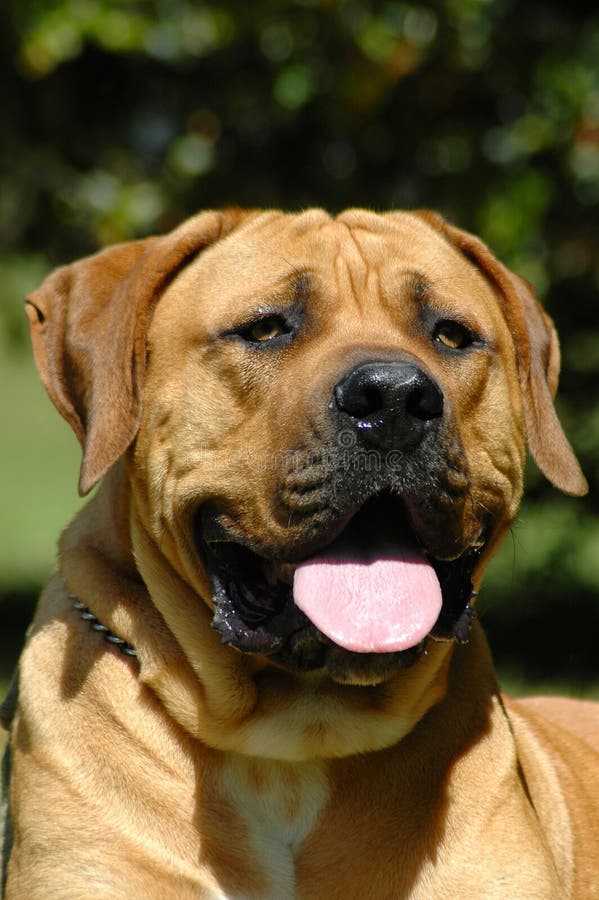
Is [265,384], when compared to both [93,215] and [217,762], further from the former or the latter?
[93,215]

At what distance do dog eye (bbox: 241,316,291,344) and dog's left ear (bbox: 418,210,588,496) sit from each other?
768 millimetres

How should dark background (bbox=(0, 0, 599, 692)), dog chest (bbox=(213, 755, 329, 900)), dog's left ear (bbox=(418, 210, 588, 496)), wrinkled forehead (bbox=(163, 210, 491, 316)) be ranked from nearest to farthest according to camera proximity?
dog chest (bbox=(213, 755, 329, 900)) → wrinkled forehead (bbox=(163, 210, 491, 316)) → dog's left ear (bbox=(418, 210, 588, 496)) → dark background (bbox=(0, 0, 599, 692))

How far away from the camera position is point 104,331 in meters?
3.64

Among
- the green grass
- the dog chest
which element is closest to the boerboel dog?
the dog chest

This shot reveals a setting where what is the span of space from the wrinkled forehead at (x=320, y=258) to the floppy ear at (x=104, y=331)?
91 millimetres

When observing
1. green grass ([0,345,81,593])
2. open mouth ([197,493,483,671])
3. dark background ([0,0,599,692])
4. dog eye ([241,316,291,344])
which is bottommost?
green grass ([0,345,81,593])

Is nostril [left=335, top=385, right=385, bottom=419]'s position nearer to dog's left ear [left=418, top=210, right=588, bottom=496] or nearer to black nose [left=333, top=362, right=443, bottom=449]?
black nose [left=333, top=362, right=443, bottom=449]

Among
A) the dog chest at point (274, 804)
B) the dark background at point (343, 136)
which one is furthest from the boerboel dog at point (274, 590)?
the dark background at point (343, 136)

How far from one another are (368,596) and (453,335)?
2.87 ft

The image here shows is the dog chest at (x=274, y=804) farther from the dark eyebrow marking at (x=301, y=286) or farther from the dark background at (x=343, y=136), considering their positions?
the dark background at (x=343, y=136)

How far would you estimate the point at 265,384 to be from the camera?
11.5 feet

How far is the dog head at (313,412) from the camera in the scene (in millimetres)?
3264

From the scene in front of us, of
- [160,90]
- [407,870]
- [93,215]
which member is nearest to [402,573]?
[407,870]

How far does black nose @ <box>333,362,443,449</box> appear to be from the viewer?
3.21m
